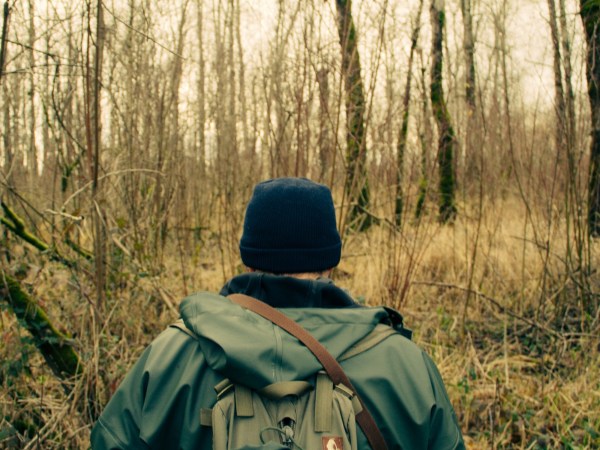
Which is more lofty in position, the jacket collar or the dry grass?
the jacket collar

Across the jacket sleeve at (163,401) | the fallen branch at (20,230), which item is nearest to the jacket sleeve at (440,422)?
the jacket sleeve at (163,401)

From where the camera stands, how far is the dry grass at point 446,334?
340 cm

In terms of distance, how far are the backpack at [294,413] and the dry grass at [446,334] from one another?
2252mm

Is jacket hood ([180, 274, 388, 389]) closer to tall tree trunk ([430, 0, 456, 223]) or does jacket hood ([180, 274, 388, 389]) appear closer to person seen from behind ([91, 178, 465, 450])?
person seen from behind ([91, 178, 465, 450])

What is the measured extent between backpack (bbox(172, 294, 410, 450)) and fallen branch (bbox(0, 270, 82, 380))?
2385 millimetres

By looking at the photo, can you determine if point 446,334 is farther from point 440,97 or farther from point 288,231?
point 440,97

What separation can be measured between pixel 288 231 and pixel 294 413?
0.48m

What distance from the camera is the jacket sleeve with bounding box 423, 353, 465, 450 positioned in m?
1.35

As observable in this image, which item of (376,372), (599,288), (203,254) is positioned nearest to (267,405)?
(376,372)

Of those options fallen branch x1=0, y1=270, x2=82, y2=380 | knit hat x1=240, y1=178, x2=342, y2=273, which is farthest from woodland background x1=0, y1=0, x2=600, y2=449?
knit hat x1=240, y1=178, x2=342, y2=273

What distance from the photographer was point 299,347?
121cm

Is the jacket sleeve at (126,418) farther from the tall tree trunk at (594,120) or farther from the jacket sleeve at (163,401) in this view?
the tall tree trunk at (594,120)

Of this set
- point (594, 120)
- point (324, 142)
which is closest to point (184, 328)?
point (324, 142)

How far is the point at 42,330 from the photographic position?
330 cm
